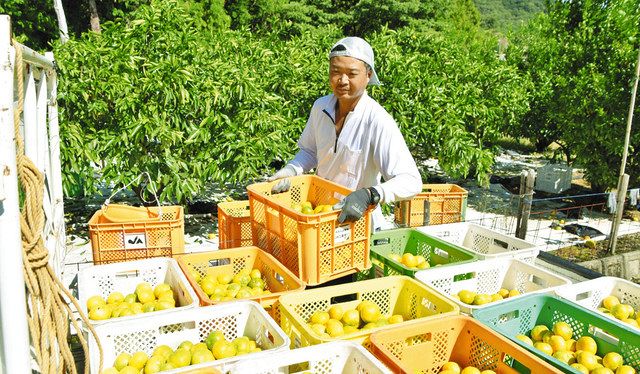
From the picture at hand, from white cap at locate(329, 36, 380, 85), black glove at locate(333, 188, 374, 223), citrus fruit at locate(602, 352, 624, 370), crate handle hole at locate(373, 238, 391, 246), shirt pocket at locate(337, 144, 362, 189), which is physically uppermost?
white cap at locate(329, 36, 380, 85)

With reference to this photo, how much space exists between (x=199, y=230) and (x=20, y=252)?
6.33 metres

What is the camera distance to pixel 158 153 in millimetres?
6062

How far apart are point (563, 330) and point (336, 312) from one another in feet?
4.18

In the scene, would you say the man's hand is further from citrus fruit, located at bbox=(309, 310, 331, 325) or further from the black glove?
citrus fruit, located at bbox=(309, 310, 331, 325)

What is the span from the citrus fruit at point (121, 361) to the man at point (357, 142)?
4.23 ft

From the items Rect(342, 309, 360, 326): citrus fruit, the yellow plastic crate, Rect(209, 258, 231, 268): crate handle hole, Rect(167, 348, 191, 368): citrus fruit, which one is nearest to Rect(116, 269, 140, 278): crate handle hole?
Rect(209, 258, 231, 268): crate handle hole

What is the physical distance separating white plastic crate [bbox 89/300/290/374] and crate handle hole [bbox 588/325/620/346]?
1.78 meters

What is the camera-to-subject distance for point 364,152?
343 centimetres

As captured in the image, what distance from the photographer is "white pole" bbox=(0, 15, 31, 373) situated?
4.73ft

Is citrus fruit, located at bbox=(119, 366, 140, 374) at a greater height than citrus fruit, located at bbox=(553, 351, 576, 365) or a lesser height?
greater

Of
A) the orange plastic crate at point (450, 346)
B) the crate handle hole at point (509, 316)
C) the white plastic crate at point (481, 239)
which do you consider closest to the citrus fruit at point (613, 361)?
the crate handle hole at point (509, 316)

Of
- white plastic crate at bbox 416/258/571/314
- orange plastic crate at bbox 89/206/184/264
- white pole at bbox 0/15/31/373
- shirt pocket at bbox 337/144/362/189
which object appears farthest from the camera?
orange plastic crate at bbox 89/206/184/264

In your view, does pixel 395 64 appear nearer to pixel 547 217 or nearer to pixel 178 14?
pixel 178 14

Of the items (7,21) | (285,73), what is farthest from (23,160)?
(285,73)
